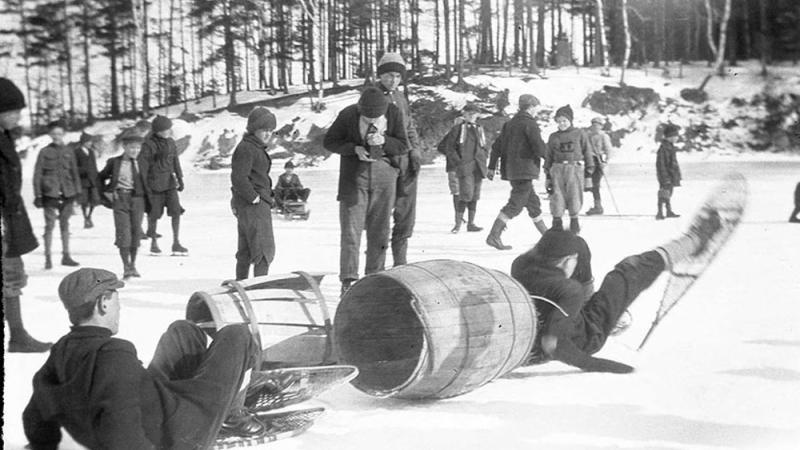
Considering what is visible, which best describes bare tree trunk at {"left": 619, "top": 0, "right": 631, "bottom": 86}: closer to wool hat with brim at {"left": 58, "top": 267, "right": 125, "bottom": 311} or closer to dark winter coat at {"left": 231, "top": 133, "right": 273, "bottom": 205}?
dark winter coat at {"left": 231, "top": 133, "right": 273, "bottom": 205}

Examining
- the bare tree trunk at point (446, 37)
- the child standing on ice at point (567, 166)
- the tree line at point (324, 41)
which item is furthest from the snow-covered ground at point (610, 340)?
the bare tree trunk at point (446, 37)

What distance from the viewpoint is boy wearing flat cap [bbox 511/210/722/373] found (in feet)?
8.27

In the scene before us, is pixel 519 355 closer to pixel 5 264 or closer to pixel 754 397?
pixel 754 397

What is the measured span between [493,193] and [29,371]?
1.58 metres

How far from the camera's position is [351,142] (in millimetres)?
2648

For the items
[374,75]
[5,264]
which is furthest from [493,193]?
[5,264]

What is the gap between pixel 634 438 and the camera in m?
2.01

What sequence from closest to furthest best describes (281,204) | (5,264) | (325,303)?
1. (5,264)
2. (325,303)
3. (281,204)

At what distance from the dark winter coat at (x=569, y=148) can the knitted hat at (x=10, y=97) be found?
161 cm

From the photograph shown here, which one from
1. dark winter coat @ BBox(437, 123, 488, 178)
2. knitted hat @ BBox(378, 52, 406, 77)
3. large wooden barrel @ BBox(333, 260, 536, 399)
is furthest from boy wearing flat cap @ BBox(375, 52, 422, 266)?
large wooden barrel @ BBox(333, 260, 536, 399)

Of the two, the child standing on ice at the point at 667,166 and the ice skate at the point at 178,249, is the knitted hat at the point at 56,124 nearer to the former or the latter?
the ice skate at the point at 178,249

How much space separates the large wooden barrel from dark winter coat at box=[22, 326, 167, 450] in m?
0.75

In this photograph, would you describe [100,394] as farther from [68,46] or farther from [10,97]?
[68,46]

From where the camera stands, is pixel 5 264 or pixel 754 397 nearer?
pixel 5 264
